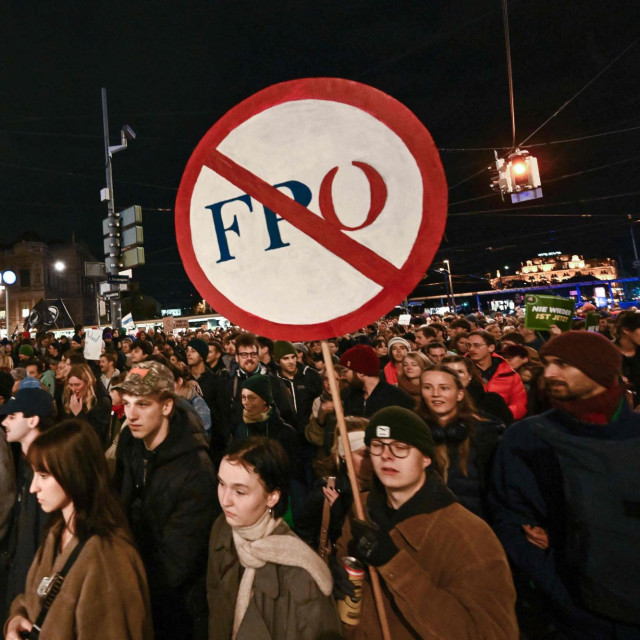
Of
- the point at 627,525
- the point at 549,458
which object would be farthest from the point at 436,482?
the point at 627,525

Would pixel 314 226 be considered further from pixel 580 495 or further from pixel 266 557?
pixel 580 495

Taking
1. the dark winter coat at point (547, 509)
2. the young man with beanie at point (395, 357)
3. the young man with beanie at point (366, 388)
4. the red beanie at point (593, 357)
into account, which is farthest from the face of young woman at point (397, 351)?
the red beanie at point (593, 357)

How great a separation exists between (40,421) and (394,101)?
330cm

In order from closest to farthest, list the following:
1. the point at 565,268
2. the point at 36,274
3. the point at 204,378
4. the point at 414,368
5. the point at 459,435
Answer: the point at 459,435 < the point at 414,368 < the point at 204,378 < the point at 36,274 < the point at 565,268

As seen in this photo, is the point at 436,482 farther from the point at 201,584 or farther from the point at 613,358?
the point at 201,584

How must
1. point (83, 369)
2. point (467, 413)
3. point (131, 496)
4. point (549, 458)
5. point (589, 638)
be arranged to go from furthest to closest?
point (83, 369) < point (467, 413) < point (131, 496) < point (549, 458) < point (589, 638)

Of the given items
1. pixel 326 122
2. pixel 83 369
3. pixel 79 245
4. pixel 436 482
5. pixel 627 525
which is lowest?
pixel 627 525

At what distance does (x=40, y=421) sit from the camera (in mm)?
3150

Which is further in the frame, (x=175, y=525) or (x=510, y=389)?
(x=510, y=389)

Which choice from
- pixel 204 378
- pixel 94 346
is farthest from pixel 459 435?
pixel 94 346

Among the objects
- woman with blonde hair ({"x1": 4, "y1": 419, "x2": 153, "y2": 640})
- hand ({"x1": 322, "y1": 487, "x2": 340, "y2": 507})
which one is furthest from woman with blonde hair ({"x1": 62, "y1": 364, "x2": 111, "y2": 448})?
hand ({"x1": 322, "y1": 487, "x2": 340, "y2": 507})

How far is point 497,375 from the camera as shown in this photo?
4.72 meters

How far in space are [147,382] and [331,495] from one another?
4.58 feet

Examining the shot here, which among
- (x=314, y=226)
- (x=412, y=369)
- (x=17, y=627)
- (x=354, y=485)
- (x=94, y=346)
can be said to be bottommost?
(x=17, y=627)
